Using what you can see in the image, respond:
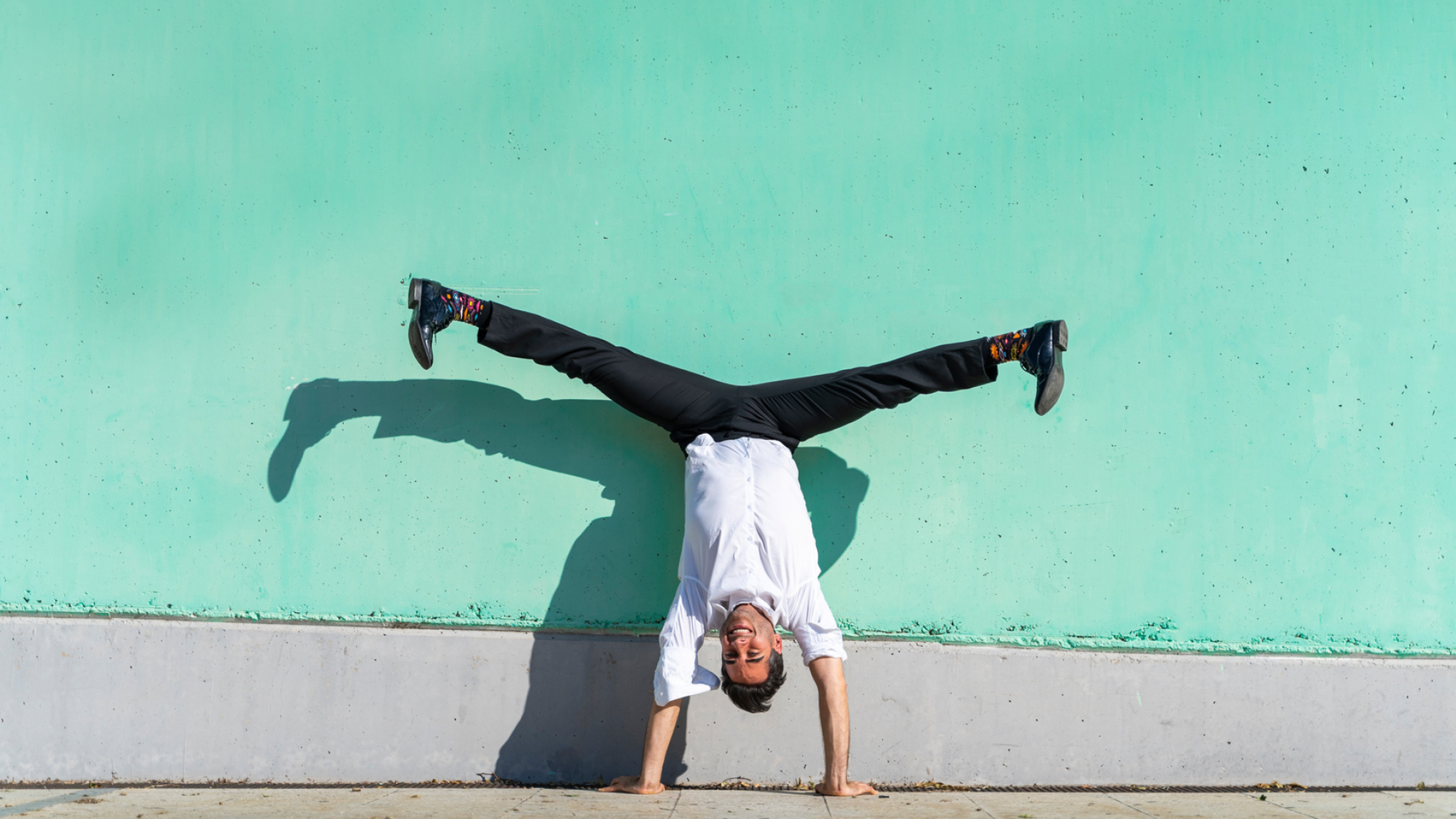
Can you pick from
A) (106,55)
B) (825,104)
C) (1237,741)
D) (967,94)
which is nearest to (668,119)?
(825,104)

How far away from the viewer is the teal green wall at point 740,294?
4.06 m

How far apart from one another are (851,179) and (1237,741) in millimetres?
3112

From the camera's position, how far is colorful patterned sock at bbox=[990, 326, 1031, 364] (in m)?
3.62

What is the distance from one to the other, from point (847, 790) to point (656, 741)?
2.66 feet

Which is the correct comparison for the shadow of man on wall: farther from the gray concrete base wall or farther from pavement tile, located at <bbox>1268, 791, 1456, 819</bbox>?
pavement tile, located at <bbox>1268, 791, 1456, 819</bbox>

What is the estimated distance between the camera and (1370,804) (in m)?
3.59

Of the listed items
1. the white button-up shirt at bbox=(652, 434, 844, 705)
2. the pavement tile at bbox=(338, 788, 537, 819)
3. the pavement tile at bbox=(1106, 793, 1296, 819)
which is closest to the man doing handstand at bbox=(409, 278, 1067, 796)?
the white button-up shirt at bbox=(652, 434, 844, 705)

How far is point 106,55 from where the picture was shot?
4.25 m

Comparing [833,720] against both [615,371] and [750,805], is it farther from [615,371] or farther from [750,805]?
[615,371]

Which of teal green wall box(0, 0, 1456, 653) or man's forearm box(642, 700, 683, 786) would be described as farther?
teal green wall box(0, 0, 1456, 653)

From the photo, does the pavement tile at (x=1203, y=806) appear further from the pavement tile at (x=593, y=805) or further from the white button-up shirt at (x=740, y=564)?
the pavement tile at (x=593, y=805)

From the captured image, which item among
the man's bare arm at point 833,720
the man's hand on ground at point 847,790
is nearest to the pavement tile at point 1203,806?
the man's hand on ground at point 847,790

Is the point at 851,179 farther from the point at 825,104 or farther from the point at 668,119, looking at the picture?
the point at 668,119

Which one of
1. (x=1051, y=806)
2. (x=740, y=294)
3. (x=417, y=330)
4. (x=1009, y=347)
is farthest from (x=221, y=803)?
(x=1009, y=347)
